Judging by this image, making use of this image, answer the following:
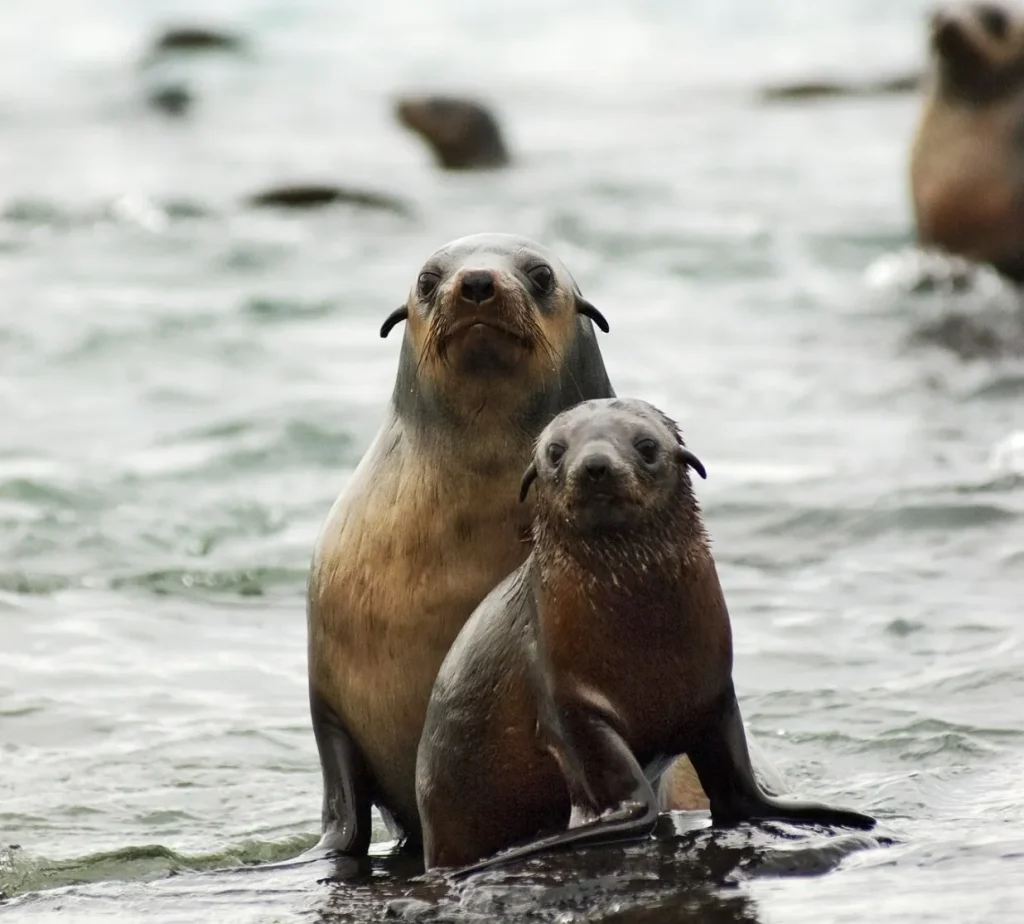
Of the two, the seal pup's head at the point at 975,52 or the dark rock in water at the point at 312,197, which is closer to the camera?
the seal pup's head at the point at 975,52

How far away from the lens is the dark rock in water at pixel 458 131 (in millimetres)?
20219

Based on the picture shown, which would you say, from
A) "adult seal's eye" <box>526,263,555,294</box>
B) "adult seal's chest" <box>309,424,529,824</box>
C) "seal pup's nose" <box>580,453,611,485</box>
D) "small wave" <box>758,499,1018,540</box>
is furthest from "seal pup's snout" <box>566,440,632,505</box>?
"small wave" <box>758,499,1018,540</box>

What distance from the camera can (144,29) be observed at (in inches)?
1464

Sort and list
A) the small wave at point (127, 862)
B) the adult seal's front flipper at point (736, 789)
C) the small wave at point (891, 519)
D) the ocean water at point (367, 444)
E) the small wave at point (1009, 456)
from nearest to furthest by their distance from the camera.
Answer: the adult seal's front flipper at point (736, 789) < the ocean water at point (367, 444) < the small wave at point (127, 862) < the small wave at point (891, 519) < the small wave at point (1009, 456)

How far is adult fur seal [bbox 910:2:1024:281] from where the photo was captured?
13.7 m

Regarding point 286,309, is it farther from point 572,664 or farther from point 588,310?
point 572,664

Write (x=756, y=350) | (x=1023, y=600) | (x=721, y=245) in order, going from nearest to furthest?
(x=1023, y=600)
(x=756, y=350)
(x=721, y=245)

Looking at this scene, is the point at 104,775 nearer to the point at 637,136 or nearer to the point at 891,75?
the point at 637,136

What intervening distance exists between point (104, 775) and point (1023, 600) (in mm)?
3190

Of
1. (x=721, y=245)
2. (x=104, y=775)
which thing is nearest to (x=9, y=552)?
(x=104, y=775)

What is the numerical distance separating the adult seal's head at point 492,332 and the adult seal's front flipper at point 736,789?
97 centimetres

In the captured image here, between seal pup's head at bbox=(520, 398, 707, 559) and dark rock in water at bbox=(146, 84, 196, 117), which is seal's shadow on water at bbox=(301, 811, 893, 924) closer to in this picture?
seal pup's head at bbox=(520, 398, 707, 559)

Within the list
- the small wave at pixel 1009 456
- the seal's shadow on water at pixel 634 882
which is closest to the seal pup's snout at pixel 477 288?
the seal's shadow on water at pixel 634 882

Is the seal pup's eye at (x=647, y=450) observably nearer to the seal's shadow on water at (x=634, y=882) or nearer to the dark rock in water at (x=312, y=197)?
the seal's shadow on water at (x=634, y=882)
